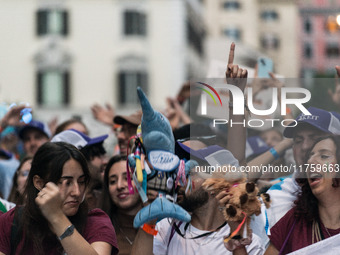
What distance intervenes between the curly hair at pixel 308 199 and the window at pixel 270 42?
51684 millimetres

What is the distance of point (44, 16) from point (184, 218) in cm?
2442

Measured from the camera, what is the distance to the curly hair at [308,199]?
3.63m

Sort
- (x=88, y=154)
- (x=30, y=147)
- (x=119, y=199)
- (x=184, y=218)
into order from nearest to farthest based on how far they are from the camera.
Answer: (x=184, y=218), (x=119, y=199), (x=88, y=154), (x=30, y=147)

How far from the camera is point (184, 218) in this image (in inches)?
125

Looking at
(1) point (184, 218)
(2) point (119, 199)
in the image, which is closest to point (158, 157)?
(1) point (184, 218)

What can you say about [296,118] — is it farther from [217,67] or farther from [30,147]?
[30,147]

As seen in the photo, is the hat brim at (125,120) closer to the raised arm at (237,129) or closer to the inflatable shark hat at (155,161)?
the raised arm at (237,129)

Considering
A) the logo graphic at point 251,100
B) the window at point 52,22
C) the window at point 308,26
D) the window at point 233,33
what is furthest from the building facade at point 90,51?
the window at point 308,26

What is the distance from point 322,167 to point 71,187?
4.06 ft

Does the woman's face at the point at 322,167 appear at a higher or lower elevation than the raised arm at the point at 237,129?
lower

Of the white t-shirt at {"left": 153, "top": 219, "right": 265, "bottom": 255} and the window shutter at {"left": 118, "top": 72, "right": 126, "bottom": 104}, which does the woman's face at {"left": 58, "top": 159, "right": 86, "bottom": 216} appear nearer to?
the white t-shirt at {"left": 153, "top": 219, "right": 265, "bottom": 255}

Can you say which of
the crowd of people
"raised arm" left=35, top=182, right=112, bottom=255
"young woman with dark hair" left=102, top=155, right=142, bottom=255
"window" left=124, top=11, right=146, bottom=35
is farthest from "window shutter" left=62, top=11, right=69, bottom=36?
"raised arm" left=35, top=182, right=112, bottom=255

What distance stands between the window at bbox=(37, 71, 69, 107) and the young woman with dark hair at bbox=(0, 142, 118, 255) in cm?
2337

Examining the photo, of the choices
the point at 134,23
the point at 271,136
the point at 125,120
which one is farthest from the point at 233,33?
the point at 125,120
